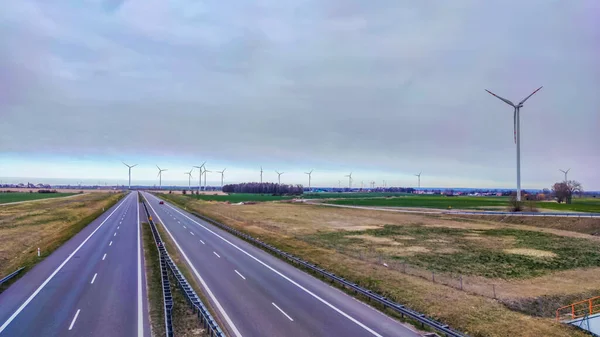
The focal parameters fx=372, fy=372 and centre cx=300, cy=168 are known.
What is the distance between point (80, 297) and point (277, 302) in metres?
13.3

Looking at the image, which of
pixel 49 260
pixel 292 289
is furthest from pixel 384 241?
pixel 49 260

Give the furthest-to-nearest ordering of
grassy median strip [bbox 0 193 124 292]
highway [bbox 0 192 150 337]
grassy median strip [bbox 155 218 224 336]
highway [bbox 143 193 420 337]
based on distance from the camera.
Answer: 1. grassy median strip [bbox 0 193 124 292]
2. highway [bbox 143 193 420 337]
3. highway [bbox 0 192 150 337]
4. grassy median strip [bbox 155 218 224 336]

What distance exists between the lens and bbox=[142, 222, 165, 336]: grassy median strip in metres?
20.4

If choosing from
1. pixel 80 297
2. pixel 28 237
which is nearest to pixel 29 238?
pixel 28 237

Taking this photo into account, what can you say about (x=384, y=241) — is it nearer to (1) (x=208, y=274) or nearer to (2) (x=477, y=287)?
Result: (2) (x=477, y=287)

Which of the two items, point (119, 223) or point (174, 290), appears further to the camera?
point (119, 223)

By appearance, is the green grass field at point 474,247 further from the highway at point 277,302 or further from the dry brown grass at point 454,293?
the highway at point 277,302

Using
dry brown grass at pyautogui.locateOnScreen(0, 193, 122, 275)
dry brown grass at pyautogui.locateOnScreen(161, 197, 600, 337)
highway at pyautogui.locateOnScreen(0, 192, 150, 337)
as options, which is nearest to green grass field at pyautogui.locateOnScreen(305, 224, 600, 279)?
dry brown grass at pyautogui.locateOnScreen(161, 197, 600, 337)

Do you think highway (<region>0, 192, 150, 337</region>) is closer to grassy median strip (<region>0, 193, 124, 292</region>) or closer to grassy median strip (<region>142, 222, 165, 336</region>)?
grassy median strip (<region>142, 222, 165, 336</region>)

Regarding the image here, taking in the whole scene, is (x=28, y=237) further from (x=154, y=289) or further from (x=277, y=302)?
(x=277, y=302)

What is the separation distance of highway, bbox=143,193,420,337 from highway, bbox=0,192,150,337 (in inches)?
190

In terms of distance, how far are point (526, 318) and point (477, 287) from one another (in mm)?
7546

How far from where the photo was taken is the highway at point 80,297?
19859 mm

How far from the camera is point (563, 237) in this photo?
6072cm
